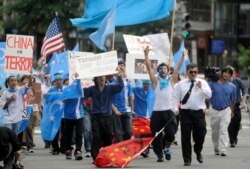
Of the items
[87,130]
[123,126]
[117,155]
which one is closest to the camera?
[117,155]

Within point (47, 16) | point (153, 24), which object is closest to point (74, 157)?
point (47, 16)

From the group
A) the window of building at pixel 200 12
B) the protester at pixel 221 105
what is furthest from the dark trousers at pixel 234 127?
the window of building at pixel 200 12

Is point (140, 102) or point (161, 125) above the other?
point (140, 102)

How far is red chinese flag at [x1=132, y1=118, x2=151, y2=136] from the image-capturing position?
18750 millimetres

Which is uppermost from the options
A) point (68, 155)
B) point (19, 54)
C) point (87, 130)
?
point (19, 54)

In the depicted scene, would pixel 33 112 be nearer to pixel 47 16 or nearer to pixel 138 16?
pixel 138 16

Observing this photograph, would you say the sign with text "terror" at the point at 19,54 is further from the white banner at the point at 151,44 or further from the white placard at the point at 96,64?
the white banner at the point at 151,44

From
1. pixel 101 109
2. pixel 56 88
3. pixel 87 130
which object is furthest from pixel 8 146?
pixel 56 88

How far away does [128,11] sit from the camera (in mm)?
19578

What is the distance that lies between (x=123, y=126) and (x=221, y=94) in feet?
7.10

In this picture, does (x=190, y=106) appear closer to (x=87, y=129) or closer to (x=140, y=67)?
(x=140, y=67)

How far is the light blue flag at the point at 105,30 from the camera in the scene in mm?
17719

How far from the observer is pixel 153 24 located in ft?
175

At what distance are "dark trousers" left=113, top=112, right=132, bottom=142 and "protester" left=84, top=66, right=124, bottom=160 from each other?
130 centimetres
